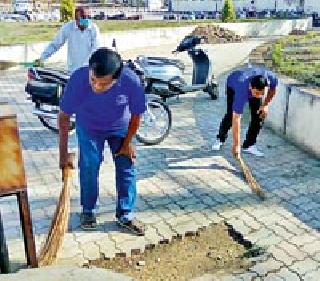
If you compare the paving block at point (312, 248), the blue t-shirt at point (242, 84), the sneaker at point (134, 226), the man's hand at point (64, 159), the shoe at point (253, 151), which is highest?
the blue t-shirt at point (242, 84)

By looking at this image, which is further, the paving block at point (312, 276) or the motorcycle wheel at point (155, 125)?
the motorcycle wheel at point (155, 125)

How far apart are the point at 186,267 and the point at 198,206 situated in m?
1.09

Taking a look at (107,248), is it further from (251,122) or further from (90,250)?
(251,122)

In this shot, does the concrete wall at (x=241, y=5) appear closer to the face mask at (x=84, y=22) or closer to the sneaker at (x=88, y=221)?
the face mask at (x=84, y=22)


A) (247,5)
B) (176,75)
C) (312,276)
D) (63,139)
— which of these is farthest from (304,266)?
(247,5)

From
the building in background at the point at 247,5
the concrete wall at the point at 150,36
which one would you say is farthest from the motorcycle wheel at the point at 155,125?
the building in background at the point at 247,5

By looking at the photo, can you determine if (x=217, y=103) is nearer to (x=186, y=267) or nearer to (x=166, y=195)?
(x=166, y=195)

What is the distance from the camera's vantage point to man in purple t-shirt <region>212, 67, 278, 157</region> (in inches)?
208

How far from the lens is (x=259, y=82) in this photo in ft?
17.2

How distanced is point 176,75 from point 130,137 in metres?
4.48

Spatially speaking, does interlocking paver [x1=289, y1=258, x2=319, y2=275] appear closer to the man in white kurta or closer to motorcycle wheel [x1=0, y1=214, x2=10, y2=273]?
motorcycle wheel [x1=0, y1=214, x2=10, y2=273]

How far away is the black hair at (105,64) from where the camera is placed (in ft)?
11.2

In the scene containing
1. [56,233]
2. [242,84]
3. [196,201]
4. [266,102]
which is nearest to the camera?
[56,233]

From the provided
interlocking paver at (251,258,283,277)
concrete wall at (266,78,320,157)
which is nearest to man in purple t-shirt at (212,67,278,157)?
concrete wall at (266,78,320,157)
